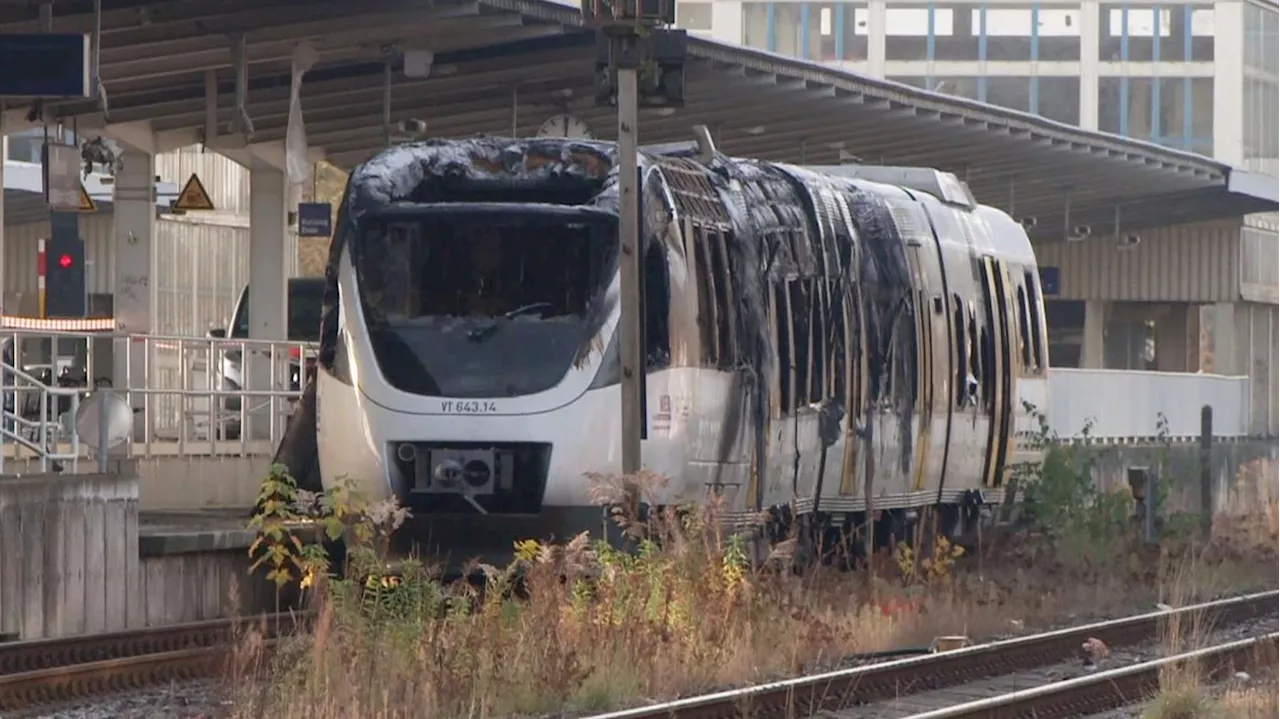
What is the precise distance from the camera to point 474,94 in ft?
95.3

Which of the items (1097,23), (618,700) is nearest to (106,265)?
(1097,23)

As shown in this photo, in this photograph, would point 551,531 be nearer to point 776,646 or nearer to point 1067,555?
point 776,646

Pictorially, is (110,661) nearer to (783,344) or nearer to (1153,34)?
(783,344)

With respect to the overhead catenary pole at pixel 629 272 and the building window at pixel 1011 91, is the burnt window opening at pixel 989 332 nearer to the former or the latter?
the overhead catenary pole at pixel 629 272

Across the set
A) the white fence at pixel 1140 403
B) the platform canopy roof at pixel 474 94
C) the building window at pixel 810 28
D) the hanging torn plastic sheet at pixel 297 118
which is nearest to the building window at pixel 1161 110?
the building window at pixel 810 28

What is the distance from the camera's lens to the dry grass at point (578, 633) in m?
12.9

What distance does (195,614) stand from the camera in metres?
18.6

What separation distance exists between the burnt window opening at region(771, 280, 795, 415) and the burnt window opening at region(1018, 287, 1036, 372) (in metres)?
6.42

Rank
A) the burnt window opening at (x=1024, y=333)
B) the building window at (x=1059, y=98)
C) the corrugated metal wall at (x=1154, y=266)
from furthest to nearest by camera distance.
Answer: the building window at (x=1059, y=98) → the corrugated metal wall at (x=1154, y=266) → the burnt window opening at (x=1024, y=333)

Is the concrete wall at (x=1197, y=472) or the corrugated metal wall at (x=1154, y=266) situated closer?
the concrete wall at (x=1197, y=472)

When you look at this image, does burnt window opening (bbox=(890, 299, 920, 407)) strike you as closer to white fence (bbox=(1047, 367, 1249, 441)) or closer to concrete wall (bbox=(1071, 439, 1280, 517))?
concrete wall (bbox=(1071, 439, 1280, 517))

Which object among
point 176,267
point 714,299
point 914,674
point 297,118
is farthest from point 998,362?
point 176,267

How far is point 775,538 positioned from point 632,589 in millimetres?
4906

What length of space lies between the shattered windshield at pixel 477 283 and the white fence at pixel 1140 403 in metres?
16.5
